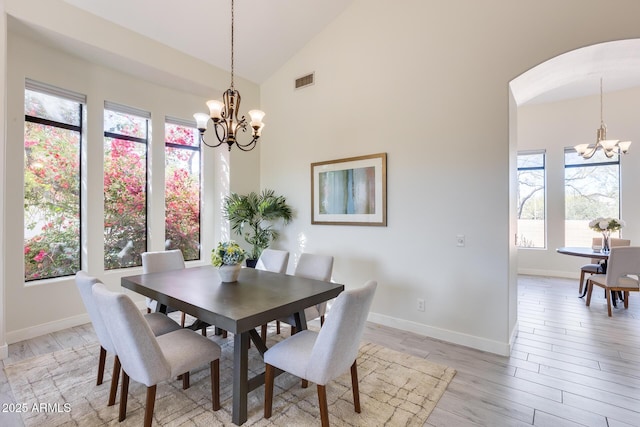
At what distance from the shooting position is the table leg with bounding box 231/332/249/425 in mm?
1936

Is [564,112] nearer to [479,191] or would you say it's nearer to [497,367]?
[479,191]

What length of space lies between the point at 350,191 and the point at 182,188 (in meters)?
2.66

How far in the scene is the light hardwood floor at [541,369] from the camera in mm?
2062

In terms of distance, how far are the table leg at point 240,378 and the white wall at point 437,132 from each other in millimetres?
2215

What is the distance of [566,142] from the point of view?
6320mm

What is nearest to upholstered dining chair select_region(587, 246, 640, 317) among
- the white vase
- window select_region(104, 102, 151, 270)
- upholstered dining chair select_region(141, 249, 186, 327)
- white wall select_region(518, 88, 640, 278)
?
white wall select_region(518, 88, 640, 278)

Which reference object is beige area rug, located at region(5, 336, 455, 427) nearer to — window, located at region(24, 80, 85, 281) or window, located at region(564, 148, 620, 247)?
window, located at region(24, 80, 85, 281)

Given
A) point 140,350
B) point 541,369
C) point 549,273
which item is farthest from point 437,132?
point 549,273

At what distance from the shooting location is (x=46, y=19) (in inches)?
120

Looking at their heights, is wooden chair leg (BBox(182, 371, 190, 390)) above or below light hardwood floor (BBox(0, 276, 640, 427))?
above

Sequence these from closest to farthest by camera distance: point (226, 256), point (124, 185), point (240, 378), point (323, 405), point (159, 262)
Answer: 1. point (323, 405)
2. point (240, 378)
3. point (226, 256)
4. point (159, 262)
5. point (124, 185)

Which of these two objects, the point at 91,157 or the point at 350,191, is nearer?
the point at 91,157

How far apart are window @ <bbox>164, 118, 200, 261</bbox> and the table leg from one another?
321 centimetres

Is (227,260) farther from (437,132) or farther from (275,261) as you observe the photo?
(437,132)
